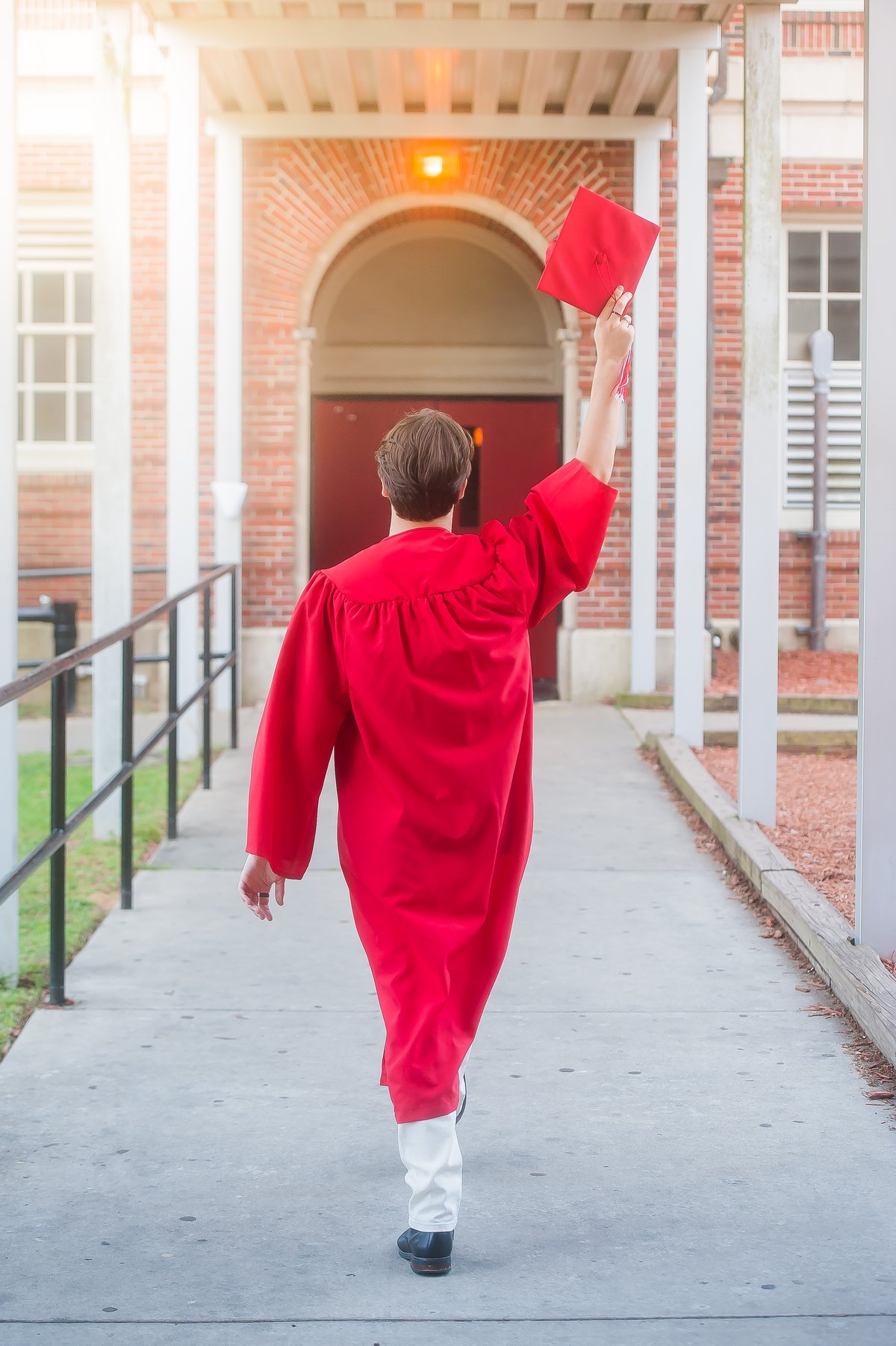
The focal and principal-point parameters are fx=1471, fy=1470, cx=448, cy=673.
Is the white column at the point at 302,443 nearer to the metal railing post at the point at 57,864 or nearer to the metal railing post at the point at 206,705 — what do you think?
the metal railing post at the point at 206,705

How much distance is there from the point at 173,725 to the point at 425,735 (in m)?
3.72

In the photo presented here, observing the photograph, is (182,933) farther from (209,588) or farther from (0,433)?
(209,588)

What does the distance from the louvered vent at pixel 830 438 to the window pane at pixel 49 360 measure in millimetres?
6011

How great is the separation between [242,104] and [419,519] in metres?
8.43

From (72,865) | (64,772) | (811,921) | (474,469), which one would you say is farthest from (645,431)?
(64,772)

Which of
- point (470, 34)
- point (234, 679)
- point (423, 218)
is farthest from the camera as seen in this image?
point (423, 218)

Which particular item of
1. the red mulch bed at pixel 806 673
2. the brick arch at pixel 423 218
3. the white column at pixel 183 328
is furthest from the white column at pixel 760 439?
the brick arch at pixel 423 218

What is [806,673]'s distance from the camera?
11.1 metres

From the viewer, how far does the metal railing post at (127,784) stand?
532 centimetres

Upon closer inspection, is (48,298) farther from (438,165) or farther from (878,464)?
(878,464)

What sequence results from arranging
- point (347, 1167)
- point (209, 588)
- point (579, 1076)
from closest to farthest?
1. point (347, 1167)
2. point (579, 1076)
3. point (209, 588)

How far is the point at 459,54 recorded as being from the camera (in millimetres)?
9133

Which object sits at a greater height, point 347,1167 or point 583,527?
point 583,527

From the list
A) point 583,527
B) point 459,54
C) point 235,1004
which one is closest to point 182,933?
point 235,1004
